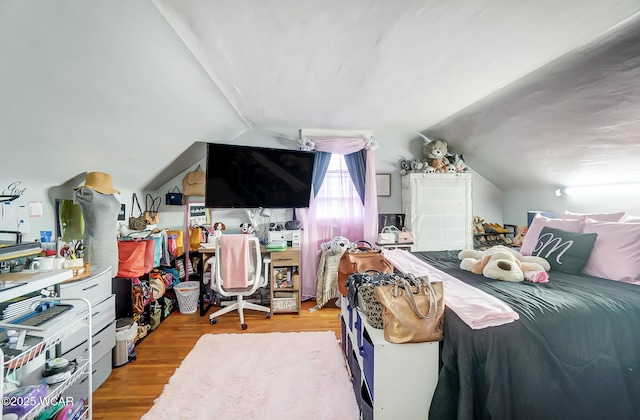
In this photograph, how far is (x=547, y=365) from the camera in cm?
127

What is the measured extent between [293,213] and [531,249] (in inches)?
103

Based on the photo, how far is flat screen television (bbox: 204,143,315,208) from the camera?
3.09 m

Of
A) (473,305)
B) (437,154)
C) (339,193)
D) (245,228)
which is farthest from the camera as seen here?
(339,193)

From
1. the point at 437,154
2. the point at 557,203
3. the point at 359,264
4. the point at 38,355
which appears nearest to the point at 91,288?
the point at 38,355

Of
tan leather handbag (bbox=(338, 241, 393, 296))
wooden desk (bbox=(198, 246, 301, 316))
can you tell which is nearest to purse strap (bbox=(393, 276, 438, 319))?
tan leather handbag (bbox=(338, 241, 393, 296))

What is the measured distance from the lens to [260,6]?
1340 millimetres

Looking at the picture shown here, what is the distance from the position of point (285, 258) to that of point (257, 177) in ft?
3.49

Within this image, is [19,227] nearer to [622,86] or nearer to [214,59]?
[214,59]

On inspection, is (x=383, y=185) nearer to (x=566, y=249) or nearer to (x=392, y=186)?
(x=392, y=186)

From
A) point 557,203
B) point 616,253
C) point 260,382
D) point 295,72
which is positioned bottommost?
point 260,382

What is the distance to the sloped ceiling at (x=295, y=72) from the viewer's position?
1.31m

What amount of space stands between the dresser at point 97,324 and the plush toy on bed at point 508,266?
8.98ft

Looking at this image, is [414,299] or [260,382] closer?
[414,299]

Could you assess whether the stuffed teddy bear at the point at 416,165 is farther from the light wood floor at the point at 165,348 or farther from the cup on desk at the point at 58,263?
the cup on desk at the point at 58,263
